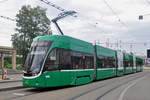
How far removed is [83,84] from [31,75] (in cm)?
544

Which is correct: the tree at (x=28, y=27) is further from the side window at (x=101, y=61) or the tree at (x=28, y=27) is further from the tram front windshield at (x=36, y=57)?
the tram front windshield at (x=36, y=57)

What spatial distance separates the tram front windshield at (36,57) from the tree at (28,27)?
3962 centimetres

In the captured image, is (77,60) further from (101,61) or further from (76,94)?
(101,61)

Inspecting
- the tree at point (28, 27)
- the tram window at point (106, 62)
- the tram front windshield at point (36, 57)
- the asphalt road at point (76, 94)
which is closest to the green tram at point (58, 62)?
the tram front windshield at point (36, 57)

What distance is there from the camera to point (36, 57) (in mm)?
11672

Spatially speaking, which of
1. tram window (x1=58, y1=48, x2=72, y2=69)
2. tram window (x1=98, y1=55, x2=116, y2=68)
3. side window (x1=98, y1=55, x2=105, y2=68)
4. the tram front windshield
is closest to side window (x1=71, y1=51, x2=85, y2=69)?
tram window (x1=58, y1=48, x2=72, y2=69)

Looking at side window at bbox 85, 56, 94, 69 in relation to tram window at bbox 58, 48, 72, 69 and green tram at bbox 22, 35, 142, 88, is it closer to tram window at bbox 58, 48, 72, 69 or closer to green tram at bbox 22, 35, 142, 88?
green tram at bbox 22, 35, 142, 88

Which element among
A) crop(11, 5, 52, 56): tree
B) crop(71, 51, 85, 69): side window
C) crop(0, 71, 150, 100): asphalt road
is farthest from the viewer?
crop(11, 5, 52, 56): tree

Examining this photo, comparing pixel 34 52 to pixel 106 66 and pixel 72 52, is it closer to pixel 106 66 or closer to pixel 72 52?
pixel 72 52

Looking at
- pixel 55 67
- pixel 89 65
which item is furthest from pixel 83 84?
pixel 55 67

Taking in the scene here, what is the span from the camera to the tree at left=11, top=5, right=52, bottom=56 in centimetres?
5098

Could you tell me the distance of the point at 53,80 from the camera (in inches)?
461

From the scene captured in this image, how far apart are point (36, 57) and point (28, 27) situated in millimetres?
41709

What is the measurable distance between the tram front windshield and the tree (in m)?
39.6
